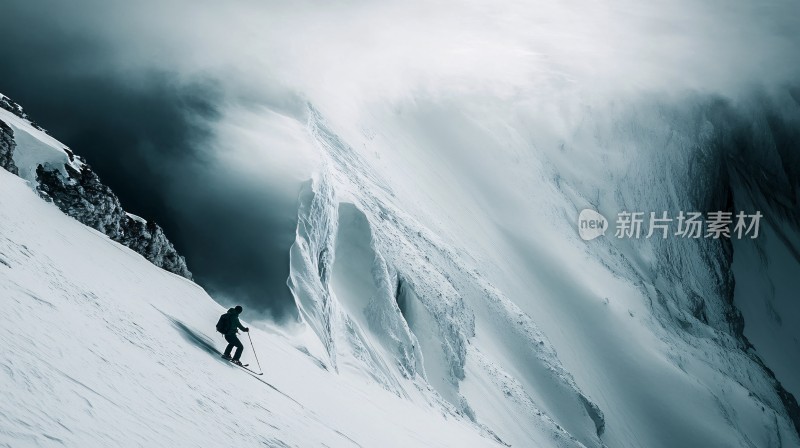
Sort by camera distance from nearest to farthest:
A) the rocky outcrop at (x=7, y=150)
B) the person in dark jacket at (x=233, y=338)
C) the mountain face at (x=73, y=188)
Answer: the person in dark jacket at (x=233, y=338)
the rocky outcrop at (x=7, y=150)
the mountain face at (x=73, y=188)

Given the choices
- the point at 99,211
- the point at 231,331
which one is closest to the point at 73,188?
the point at 99,211

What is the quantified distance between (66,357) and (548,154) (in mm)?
132607

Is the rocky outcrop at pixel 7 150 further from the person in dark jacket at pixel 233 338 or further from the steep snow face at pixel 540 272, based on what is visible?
the steep snow face at pixel 540 272

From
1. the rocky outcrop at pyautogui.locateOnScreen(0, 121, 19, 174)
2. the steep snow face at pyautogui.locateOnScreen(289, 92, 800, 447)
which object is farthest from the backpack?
the steep snow face at pyautogui.locateOnScreen(289, 92, 800, 447)

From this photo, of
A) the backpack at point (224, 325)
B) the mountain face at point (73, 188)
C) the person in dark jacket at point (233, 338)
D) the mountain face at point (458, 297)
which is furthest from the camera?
the mountain face at point (73, 188)

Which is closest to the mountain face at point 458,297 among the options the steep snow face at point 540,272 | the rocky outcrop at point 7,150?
the rocky outcrop at point 7,150

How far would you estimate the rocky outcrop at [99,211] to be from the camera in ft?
64.7

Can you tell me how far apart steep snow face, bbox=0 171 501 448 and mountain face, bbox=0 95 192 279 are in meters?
1.18

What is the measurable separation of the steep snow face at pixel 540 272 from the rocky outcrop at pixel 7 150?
11165 millimetres

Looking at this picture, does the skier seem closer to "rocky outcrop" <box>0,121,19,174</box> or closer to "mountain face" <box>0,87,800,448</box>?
"mountain face" <box>0,87,800,448</box>

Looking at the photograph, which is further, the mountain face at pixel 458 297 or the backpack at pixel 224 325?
the backpack at pixel 224 325

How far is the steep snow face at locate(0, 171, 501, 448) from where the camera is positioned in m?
7.77

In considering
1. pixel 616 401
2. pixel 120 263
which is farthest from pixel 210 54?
pixel 616 401

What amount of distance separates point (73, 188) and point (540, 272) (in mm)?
89698
